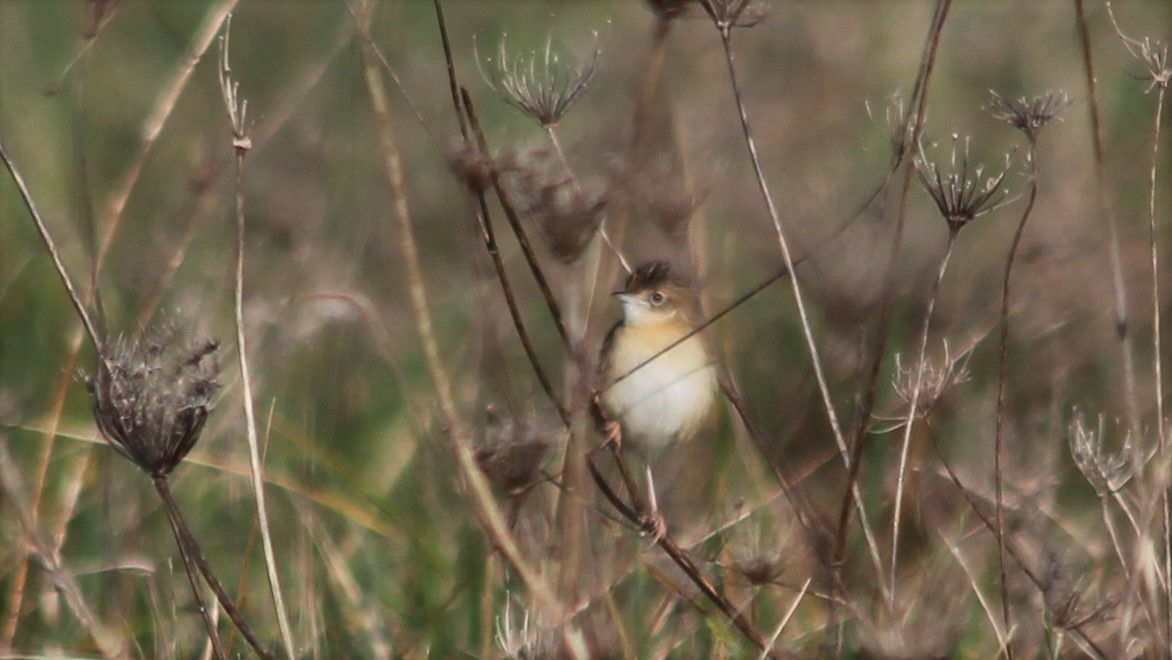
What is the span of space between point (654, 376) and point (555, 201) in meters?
1.77

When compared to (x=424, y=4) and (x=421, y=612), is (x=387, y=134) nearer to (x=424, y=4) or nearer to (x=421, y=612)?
(x=421, y=612)

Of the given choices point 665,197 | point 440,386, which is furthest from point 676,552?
point 665,197

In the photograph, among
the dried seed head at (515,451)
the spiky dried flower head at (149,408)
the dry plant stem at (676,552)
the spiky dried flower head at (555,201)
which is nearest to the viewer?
the spiky dried flower head at (149,408)

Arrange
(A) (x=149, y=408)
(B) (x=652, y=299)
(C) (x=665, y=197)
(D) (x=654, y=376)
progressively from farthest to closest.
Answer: (B) (x=652, y=299)
(D) (x=654, y=376)
(C) (x=665, y=197)
(A) (x=149, y=408)

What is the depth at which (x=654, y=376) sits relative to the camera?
4012 mm

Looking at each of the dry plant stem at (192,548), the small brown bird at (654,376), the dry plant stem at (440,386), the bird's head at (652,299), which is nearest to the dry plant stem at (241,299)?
the dry plant stem at (192,548)

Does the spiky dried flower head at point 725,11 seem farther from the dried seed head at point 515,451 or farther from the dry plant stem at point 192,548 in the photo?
the dry plant stem at point 192,548

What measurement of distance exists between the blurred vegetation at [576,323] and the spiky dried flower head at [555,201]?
65 millimetres

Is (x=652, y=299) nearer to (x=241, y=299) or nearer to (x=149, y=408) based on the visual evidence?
(x=241, y=299)

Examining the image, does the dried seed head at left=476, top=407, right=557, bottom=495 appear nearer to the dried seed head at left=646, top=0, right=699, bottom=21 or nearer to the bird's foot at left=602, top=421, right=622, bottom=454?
the bird's foot at left=602, top=421, right=622, bottom=454

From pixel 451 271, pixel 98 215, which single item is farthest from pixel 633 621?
pixel 98 215

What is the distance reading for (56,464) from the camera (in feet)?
12.6

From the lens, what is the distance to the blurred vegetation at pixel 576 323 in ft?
9.81

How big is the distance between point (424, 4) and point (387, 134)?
4.62 m
